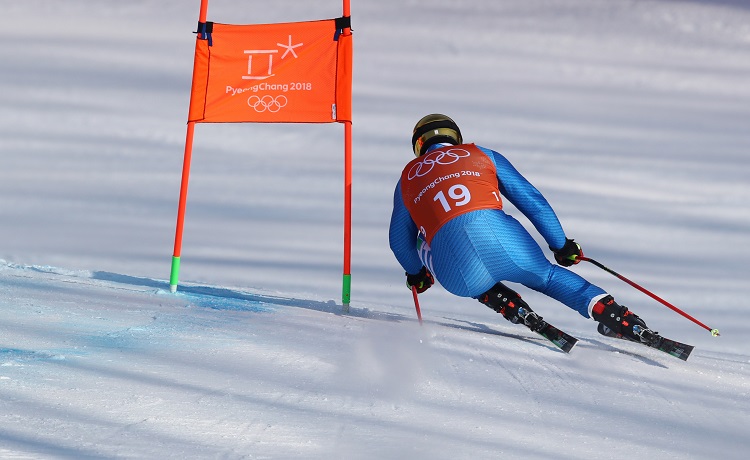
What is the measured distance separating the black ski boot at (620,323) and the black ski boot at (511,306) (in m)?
0.19

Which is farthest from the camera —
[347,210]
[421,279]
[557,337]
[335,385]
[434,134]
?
[347,210]

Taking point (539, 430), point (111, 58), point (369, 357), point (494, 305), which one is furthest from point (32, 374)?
point (111, 58)

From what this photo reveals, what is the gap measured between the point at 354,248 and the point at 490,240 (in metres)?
3.34

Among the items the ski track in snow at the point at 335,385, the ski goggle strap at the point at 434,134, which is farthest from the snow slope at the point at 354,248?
the ski goggle strap at the point at 434,134

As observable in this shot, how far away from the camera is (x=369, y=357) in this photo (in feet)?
8.86

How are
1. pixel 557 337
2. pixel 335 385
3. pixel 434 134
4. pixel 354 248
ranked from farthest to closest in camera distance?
pixel 354 248 < pixel 434 134 < pixel 557 337 < pixel 335 385

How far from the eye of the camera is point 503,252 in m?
3.15

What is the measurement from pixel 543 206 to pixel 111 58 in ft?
30.8

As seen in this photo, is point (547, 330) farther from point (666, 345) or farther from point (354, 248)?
point (354, 248)

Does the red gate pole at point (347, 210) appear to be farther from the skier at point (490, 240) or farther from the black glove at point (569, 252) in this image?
the black glove at point (569, 252)

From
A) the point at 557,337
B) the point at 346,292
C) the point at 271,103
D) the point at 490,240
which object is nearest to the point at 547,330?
the point at 557,337

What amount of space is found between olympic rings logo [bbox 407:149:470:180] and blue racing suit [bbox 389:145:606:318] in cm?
9

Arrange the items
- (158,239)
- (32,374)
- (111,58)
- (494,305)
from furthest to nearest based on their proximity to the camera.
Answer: (111,58), (158,239), (494,305), (32,374)

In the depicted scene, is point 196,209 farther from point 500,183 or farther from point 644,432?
point 644,432
